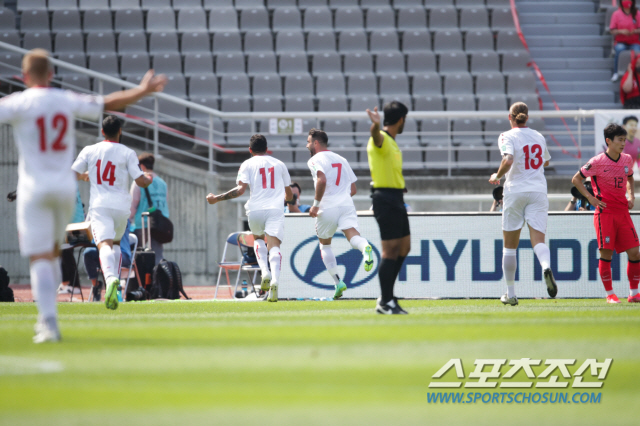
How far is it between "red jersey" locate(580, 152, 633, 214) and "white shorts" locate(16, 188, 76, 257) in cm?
658

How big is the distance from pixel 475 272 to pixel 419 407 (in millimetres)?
8640

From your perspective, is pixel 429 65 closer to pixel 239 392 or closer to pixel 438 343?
pixel 438 343

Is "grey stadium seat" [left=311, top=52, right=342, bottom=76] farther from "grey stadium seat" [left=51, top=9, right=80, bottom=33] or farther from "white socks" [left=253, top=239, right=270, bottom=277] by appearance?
"white socks" [left=253, top=239, right=270, bottom=277]

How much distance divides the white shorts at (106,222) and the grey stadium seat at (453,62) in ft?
37.2

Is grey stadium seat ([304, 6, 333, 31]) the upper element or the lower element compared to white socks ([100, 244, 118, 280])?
upper

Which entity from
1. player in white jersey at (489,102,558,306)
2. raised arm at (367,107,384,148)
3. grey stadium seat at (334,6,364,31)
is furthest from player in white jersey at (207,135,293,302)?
grey stadium seat at (334,6,364,31)

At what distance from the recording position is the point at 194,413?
2896mm

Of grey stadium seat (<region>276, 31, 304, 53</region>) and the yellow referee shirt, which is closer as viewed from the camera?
the yellow referee shirt

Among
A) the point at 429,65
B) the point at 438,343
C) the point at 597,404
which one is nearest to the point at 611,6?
the point at 429,65

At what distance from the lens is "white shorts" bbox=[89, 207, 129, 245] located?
8750 millimetres

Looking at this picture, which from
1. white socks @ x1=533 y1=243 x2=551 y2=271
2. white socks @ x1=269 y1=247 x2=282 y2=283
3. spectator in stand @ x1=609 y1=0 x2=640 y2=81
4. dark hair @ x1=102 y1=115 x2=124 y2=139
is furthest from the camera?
spectator in stand @ x1=609 y1=0 x2=640 y2=81

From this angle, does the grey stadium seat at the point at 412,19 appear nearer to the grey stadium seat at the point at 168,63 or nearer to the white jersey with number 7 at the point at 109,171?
the grey stadium seat at the point at 168,63

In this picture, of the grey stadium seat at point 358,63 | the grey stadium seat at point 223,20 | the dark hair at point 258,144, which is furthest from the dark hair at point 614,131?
the grey stadium seat at point 223,20

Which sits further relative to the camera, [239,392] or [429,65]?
[429,65]
